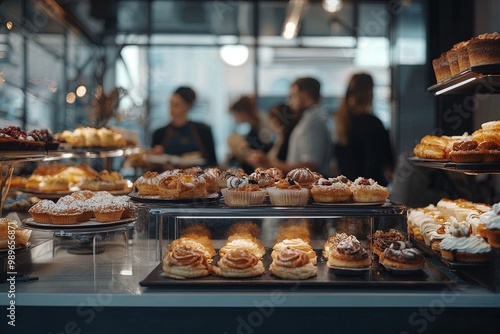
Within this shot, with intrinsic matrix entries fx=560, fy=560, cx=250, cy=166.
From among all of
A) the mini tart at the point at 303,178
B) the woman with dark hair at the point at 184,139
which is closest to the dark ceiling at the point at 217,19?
the woman with dark hair at the point at 184,139

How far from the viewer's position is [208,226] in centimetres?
325

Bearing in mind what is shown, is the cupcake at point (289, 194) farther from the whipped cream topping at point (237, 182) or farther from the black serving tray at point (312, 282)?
the black serving tray at point (312, 282)

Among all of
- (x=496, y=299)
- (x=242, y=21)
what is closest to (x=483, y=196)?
(x=496, y=299)

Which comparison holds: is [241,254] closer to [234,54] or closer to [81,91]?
[81,91]

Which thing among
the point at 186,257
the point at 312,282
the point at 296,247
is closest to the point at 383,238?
the point at 296,247

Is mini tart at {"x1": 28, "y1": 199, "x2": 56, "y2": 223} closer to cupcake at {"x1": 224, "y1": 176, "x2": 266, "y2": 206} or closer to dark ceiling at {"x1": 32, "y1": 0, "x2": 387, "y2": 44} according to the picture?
cupcake at {"x1": 224, "y1": 176, "x2": 266, "y2": 206}

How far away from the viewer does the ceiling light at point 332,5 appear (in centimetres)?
871

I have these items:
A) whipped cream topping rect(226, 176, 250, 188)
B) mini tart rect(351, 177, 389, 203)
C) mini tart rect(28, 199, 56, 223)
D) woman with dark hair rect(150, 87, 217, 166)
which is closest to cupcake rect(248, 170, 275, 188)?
whipped cream topping rect(226, 176, 250, 188)

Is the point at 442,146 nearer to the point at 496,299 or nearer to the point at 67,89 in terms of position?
the point at 496,299

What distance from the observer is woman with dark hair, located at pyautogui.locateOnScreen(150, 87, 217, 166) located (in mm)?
7551

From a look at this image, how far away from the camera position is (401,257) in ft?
9.53

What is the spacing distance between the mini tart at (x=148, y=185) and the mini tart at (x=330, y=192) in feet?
3.13

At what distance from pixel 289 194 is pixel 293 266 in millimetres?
502

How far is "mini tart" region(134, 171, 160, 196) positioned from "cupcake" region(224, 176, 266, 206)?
1.51 ft
